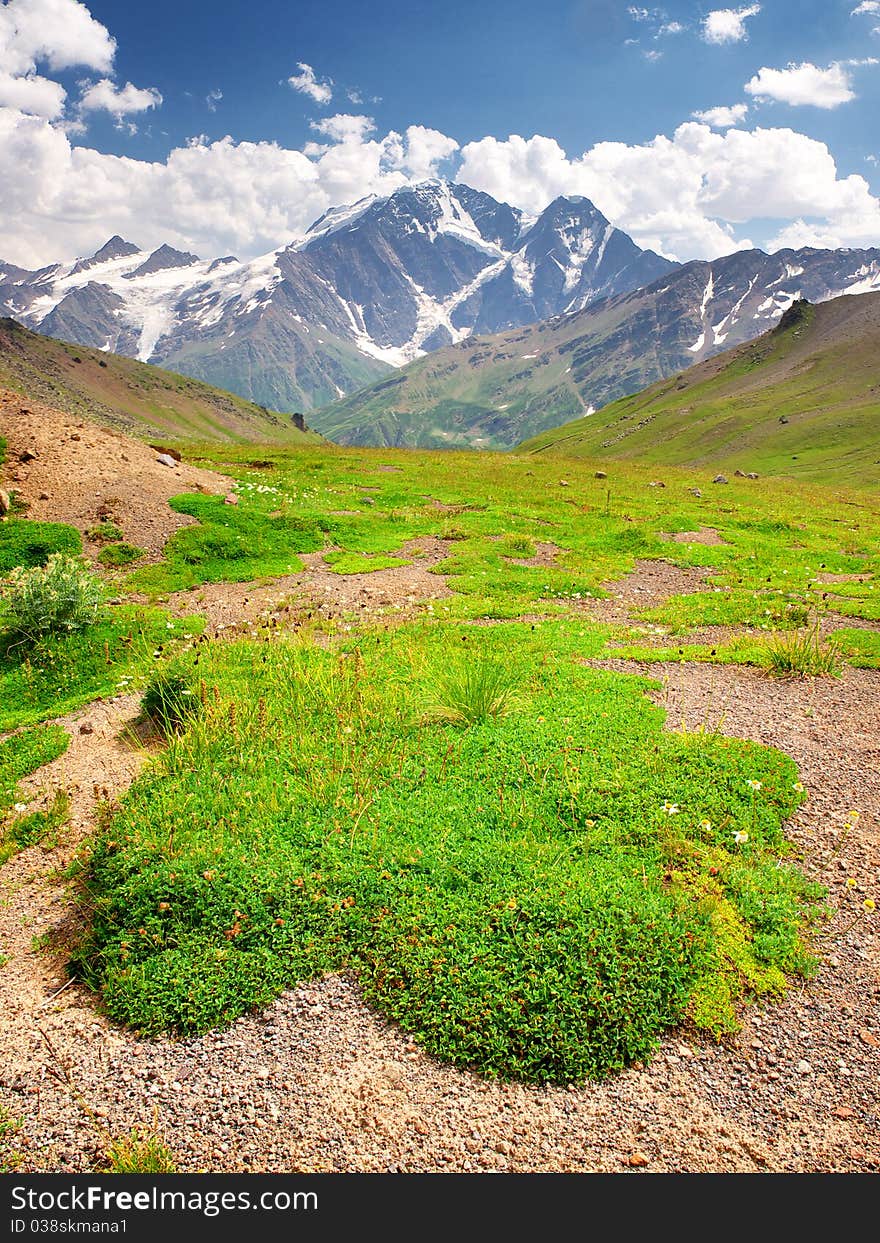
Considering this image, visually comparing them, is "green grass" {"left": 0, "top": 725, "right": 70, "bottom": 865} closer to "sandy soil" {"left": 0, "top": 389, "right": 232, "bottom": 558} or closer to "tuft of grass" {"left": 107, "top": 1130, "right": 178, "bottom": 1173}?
"tuft of grass" {"left": 107, "top": 1130, "right": 178, "bottom": 1173}

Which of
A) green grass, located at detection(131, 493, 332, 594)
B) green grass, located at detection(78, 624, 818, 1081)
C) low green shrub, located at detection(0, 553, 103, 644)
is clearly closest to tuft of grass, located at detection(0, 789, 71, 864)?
green grass, located at detection(78, 624, 818, 1081)

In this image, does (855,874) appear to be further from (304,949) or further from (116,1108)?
(116,1108)

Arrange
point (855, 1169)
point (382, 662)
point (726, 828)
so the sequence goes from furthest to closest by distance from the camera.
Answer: point (382, 662) < point (726, 828) < point (855, 1169)

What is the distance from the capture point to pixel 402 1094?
490 centimetres

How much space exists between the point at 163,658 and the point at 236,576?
6.83 meters

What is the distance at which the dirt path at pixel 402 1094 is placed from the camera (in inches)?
177

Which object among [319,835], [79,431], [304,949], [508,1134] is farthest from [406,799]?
[79,431]

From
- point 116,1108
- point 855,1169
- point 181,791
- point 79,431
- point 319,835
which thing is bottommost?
point 855,1169

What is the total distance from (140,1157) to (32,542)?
17840mm

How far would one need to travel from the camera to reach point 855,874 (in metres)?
7.02

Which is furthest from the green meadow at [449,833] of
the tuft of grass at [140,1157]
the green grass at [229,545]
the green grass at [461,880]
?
the green grass at [229,545]

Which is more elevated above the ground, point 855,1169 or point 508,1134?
point 508,1134

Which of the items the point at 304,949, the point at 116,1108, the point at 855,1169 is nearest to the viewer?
the point at 855,1169

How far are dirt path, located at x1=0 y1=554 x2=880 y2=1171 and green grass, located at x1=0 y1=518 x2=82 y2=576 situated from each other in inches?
567
